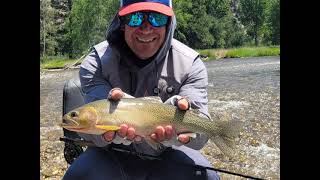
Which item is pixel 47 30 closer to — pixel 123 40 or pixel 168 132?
pixel 123 40

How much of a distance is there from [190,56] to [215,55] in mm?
21038

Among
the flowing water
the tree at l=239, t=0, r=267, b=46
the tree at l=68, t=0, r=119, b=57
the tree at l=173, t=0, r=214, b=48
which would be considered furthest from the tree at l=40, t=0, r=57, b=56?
the tree at l=239, t=0, r=267, b=46

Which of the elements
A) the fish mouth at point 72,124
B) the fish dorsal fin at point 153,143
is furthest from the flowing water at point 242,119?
the fish mouth at point 72,124

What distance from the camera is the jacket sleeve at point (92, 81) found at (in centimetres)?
209

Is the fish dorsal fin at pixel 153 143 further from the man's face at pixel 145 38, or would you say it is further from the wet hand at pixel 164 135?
the man's face at pixel 145 38

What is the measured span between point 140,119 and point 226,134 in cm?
38

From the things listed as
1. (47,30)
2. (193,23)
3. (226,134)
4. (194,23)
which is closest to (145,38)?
(226,134)

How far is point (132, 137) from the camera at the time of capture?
1.93 meters

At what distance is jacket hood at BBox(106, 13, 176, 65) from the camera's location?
6.84 feet

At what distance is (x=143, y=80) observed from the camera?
6.98ft

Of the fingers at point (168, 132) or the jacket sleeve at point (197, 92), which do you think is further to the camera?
the jacket sleeve at point (197, 92)

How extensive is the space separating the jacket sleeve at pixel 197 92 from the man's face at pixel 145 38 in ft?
0.67
